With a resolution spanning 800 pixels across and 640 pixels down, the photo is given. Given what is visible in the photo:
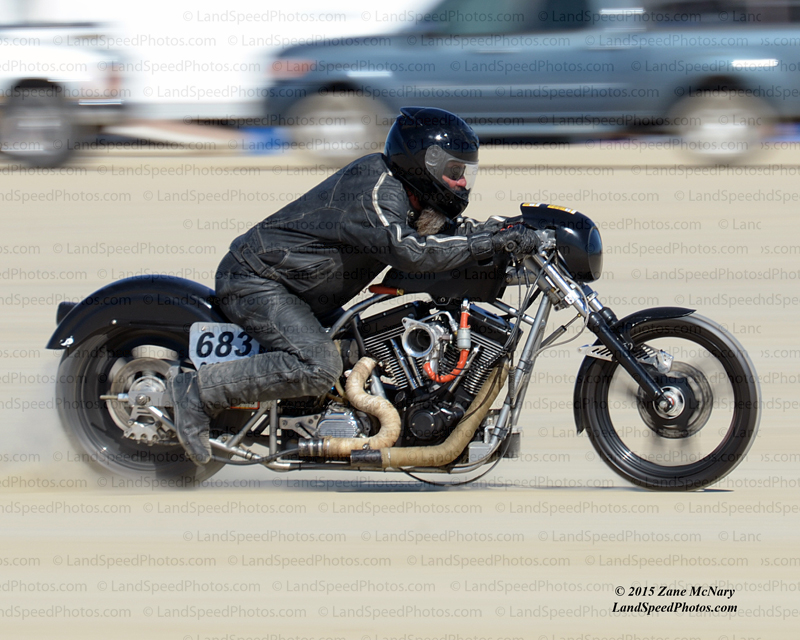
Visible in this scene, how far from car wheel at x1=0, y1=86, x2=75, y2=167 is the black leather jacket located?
7833 mm

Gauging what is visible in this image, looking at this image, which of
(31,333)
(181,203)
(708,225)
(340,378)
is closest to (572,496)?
(340,378)

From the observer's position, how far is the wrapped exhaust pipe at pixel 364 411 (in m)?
5.36

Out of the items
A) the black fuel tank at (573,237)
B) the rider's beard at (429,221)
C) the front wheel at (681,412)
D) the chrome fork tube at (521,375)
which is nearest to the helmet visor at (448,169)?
the rider's beard at (429,221)

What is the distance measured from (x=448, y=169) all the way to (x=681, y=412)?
1.31 metres

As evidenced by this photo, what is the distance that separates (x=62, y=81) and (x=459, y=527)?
8.93 meters

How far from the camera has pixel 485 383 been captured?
539cm

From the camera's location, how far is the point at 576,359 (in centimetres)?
796

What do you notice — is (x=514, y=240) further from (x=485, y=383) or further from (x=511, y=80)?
(x=511, y=80)

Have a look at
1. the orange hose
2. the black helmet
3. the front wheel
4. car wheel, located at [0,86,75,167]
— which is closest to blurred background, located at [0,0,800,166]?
car wheel, located at [0,86,75,167]

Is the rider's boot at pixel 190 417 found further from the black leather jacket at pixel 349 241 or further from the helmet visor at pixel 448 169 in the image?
the helmet visor at pixel 448 169

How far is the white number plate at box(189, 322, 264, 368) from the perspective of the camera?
18.2 feet

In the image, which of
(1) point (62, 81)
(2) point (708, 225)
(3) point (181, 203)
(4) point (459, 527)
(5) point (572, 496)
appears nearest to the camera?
(4) point (459, 527)

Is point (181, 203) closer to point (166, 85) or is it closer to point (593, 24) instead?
point (166, 85)

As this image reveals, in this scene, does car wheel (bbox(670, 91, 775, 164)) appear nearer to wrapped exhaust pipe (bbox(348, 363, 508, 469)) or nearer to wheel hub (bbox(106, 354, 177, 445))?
wrapped exhaust pipe (bbox(348, 363, 508, 469))
